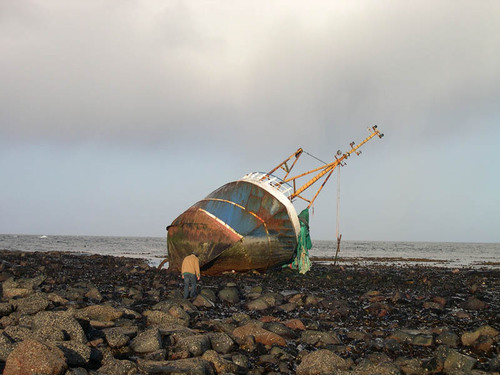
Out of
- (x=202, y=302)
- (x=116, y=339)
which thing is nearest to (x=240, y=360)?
(x=116, y=339)

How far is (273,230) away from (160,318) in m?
10.5

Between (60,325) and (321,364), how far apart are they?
14.7 ft

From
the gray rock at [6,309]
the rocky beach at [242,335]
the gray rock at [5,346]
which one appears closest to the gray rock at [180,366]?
the rocky beach at [242,335]

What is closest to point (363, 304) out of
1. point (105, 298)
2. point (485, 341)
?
point (485, 341)

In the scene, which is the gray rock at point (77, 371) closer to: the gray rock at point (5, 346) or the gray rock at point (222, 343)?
the gray rock at point (5, 346)

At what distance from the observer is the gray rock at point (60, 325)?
7.23 m

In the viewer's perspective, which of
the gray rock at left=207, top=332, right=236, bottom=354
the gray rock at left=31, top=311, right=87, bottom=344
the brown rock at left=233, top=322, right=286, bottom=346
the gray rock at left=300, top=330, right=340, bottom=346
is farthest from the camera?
the gray rock at left=300, top=330, right=340, bottom=346

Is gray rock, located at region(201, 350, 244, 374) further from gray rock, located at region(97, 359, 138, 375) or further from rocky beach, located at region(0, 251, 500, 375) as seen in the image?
gray rock, located at region(97, 359, 138, 375)

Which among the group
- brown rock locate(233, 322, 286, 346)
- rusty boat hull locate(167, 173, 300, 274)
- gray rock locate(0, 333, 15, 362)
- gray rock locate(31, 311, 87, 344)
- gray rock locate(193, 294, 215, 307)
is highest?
rusty boat hull locate(167, 173, 300, 274)

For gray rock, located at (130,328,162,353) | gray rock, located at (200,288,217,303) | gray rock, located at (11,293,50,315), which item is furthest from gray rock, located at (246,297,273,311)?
gray rock, located at (11,293,50,315)

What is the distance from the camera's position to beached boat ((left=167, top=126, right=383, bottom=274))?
1869cm

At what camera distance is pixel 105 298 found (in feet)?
40.8

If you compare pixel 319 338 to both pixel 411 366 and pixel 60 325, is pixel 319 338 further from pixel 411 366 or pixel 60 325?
pixel 60 325

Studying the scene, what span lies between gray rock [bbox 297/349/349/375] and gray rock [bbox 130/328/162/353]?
2.47 m
